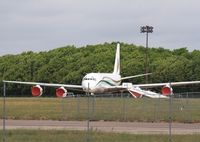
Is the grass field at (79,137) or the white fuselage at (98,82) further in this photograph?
the white fuselage at (98,82)

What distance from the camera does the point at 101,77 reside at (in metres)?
81.6

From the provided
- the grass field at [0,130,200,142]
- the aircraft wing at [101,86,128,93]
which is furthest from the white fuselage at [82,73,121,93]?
the grass field at [0,130,200,142]

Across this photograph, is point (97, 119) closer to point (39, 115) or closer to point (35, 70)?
point (39, 115)

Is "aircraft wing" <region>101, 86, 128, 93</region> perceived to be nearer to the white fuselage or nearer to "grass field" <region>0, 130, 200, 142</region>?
the white fuselage

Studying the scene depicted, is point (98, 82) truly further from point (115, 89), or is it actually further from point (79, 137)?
point (79, 137)

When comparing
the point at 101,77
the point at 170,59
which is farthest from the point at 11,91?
the point at 101,77

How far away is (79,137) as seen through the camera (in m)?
23.6

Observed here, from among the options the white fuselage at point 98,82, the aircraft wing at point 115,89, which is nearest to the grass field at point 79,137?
the white fuselage at point 98,82

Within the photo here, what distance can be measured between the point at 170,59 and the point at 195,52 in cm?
961

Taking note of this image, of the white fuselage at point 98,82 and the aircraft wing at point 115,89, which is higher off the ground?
the white fuselage at point 98,82

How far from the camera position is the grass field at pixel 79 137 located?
2225 cm

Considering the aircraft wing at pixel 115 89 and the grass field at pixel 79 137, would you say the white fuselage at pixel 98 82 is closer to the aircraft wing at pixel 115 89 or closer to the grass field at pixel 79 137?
the aircraft wing at pixel 115 89

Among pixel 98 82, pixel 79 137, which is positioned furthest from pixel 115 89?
pixel 79 137

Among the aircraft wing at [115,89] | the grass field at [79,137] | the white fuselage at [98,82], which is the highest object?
the white fuselage at [98,82]
